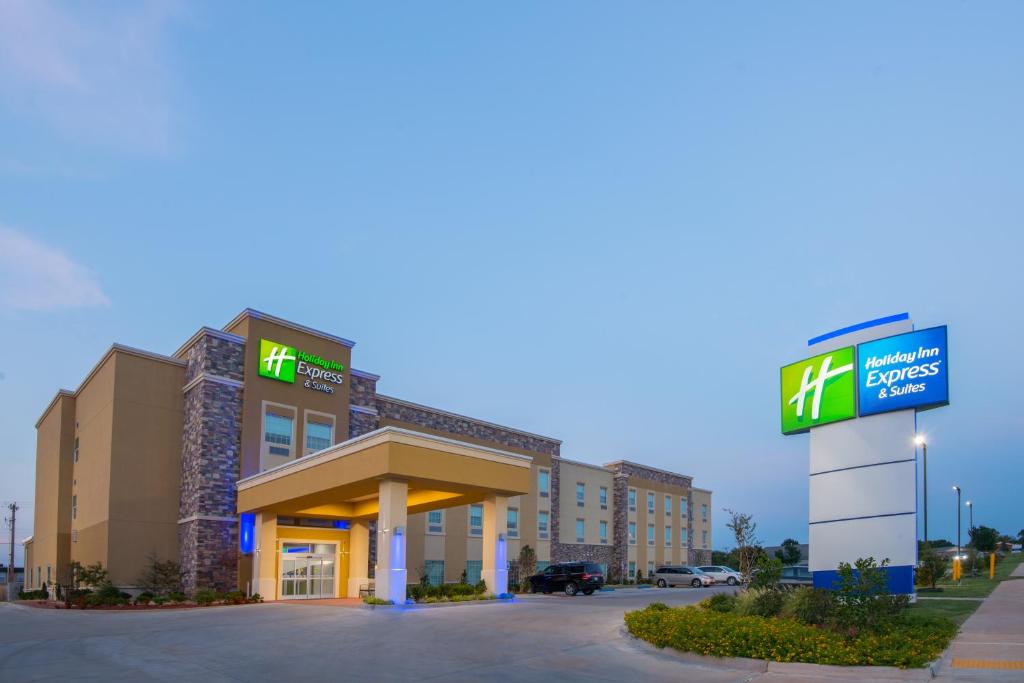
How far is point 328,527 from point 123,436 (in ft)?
32.7

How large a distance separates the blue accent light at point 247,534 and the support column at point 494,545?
34.8ft

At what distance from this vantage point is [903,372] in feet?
66.7

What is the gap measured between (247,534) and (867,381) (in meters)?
25.6

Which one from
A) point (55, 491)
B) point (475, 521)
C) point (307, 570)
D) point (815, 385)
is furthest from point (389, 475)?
point (55, 491)

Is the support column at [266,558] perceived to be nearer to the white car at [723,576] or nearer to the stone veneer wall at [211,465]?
the stone veneer wall at [211,465]

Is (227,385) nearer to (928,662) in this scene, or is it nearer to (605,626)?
(605,626)

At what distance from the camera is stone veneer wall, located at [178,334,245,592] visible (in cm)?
3391

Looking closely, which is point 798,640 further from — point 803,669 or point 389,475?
point 389,475

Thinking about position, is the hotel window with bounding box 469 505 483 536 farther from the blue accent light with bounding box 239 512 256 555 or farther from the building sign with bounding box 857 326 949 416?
the building sign with bounding box 857 326 949 416

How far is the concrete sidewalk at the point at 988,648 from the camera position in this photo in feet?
40.9

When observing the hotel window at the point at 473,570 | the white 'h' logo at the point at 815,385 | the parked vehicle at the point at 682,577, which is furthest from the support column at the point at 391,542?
the parked vehicle at the point at 682,577

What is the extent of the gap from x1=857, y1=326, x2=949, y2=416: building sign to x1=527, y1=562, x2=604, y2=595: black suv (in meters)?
21.4

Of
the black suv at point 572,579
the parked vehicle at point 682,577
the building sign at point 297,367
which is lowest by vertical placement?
the parked vehicle at point 682,577

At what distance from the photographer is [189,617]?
80.4ft
